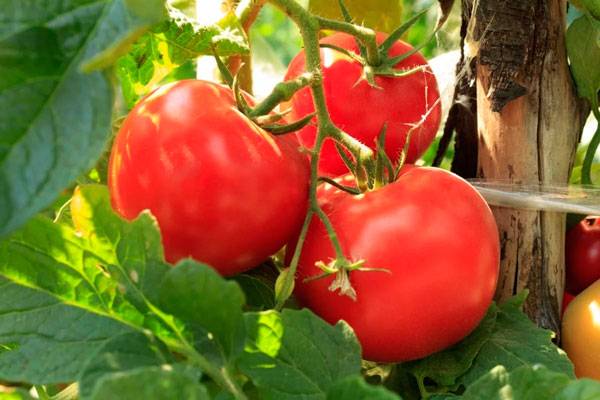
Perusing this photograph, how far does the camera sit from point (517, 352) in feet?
1.81

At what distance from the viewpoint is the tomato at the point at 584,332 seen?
0.62m

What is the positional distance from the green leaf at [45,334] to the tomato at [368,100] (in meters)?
0.23

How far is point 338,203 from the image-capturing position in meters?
0.53

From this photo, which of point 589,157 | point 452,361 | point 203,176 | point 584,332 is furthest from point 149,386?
point 589,157

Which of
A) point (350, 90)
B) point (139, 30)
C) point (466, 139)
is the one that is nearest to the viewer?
point (139, 30)

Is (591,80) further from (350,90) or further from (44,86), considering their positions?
(44,86)

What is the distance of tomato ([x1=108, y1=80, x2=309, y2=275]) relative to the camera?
1.53ft

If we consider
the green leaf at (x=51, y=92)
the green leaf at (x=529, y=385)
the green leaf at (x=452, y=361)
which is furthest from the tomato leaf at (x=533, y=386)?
the green leaf at (x=51, y=92)

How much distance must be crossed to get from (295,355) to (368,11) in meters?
0.41

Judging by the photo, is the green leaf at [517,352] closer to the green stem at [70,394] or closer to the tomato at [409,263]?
the tomato at [409,263]

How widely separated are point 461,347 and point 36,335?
27 cm

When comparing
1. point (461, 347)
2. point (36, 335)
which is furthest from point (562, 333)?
point (36, 335)

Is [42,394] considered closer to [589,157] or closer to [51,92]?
[51,92]

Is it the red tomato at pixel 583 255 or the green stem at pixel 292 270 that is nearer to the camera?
the green stem at pixel 292 270
